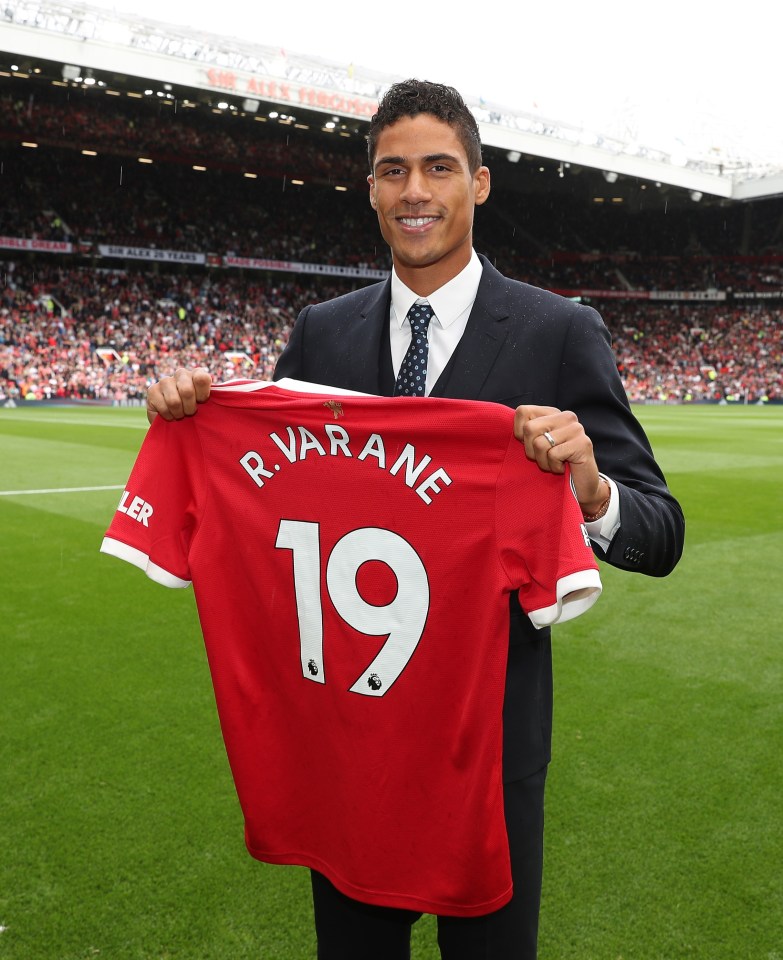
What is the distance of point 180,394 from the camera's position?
1918 millimetres

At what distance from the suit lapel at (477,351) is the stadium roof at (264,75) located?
29.4 meters

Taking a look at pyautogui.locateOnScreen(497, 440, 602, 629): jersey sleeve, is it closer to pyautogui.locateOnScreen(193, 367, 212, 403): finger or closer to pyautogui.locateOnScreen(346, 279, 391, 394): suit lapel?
pyautogui.locateOnScreen(346, 279, 391, 394): suit lapel

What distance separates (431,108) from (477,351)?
0.53 m

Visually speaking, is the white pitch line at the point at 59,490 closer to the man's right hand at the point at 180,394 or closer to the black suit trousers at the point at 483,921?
the man's right hand at the point at 180,394

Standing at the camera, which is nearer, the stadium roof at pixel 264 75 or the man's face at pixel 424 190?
the man's face at pixel 424 190

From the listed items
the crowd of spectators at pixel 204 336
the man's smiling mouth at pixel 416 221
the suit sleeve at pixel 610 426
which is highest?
the man's smiling mouth at pixel 416 221

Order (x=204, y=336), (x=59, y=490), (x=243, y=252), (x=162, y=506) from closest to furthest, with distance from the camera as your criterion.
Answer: (x=162, y=506), (x=59, y=490), (x=204, y=336), (x=243, y=252)

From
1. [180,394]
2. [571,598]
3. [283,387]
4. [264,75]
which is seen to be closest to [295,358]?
[283,387]

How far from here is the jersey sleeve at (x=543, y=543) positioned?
1593 mm

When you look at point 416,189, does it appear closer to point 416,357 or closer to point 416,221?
point 416,221

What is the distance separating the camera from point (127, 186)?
133 ft

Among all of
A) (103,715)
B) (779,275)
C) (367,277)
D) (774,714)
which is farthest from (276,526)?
(779,275)

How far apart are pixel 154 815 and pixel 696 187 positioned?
4285 cm

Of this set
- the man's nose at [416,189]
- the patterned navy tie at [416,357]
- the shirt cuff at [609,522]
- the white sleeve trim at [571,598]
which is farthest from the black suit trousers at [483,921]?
the man's nose at [416,189]
